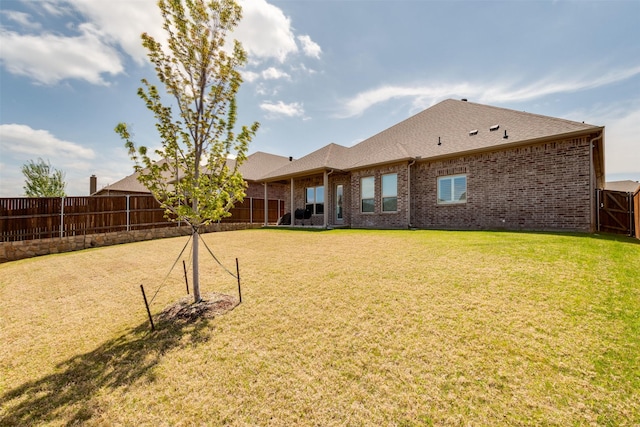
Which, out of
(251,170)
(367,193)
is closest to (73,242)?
(367,193)

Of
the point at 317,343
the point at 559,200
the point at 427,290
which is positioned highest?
the point at 559,200

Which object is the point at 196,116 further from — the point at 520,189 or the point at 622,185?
the point at 622,185

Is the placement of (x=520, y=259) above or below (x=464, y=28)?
below

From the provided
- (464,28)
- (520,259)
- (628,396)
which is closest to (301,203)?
(464,28)

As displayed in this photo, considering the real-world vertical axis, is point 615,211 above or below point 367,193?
below

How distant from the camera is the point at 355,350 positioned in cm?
315

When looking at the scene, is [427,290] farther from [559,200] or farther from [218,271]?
[559,200]

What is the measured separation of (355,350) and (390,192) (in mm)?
11384

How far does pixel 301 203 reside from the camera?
1895 cm

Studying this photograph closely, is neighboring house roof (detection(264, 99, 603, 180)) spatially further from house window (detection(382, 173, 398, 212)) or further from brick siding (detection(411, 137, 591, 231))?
house window (detection(382, 173, 398, 212))

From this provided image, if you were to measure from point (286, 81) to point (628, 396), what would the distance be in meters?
14.4

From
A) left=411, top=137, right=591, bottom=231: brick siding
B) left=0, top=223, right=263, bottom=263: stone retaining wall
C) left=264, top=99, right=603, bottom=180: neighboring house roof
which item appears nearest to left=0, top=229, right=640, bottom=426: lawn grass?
left=411, top=137, right=591, bottom=231: brick siding

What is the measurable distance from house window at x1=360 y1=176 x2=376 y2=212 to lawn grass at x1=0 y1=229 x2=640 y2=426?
8.63m

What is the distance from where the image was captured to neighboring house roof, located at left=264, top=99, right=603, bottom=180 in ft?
34.1
